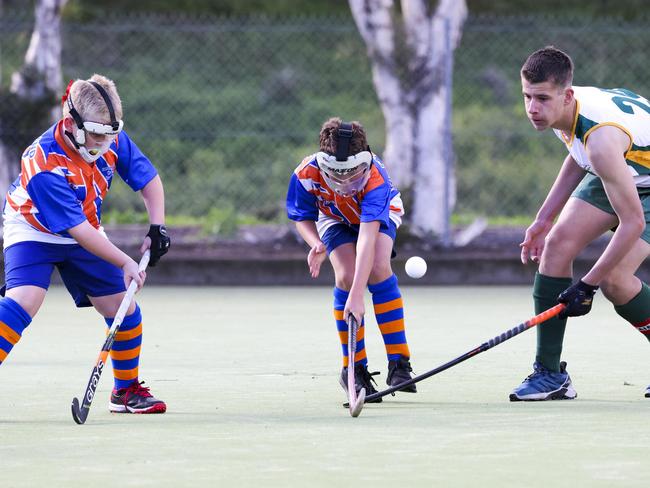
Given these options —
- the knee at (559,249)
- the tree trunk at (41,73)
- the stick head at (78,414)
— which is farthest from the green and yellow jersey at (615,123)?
the tree trunk at (41,73)

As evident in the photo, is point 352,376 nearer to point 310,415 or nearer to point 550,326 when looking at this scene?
point 310,415

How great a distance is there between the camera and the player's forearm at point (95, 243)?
15.2 ft

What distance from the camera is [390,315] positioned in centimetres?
530

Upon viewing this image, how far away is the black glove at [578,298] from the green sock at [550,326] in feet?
0.96

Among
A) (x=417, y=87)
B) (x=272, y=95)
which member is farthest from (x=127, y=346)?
(x=272, y=95)

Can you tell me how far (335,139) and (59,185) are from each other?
3.12 feet

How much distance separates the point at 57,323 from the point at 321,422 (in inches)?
140

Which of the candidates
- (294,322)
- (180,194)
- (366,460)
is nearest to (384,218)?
(366,460)

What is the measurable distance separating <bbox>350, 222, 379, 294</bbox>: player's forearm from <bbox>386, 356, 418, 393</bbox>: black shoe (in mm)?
407

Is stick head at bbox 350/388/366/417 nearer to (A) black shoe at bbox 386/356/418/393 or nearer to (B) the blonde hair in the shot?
(A) black shoe at bbox 386/356/418/393

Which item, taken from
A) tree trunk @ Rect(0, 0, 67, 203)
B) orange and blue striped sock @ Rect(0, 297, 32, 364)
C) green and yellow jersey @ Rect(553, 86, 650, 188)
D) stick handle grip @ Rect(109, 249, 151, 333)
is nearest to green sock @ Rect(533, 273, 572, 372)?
green and yellow jersey @ Rect(553, 86, 650, 188)

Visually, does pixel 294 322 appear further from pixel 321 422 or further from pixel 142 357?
pixel 321 422

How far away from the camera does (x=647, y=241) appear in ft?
16.4

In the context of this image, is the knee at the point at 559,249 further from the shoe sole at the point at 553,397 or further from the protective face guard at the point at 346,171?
the protective face guard at the point at 346,171
